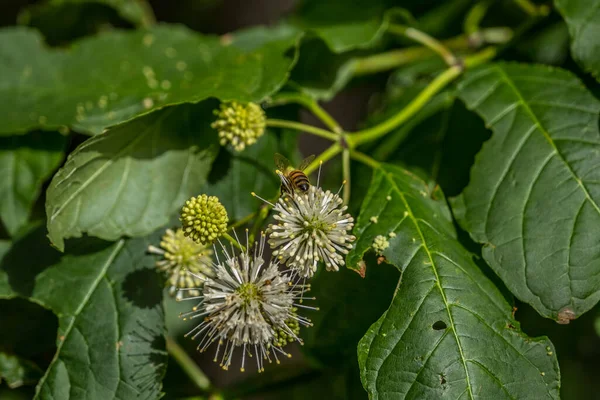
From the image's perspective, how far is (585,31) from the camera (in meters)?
2.05

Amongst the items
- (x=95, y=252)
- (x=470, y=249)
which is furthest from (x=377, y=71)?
(x=95, y=252)

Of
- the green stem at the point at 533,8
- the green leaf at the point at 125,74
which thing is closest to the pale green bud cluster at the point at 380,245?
the green leaf at the point at 125,74

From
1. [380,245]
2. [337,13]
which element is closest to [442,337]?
[380,245]

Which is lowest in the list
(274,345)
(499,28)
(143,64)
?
(274,345)

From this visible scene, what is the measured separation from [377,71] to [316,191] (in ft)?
4.66

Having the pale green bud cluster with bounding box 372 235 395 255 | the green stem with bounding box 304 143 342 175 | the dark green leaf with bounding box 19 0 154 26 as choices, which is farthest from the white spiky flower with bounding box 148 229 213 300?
the dark green leaf with bounding box 19 0 154 26

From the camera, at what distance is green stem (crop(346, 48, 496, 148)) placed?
2176 mm

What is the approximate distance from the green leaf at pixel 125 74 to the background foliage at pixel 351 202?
0.04 ft

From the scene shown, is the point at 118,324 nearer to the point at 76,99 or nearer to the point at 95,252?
the point at 95,252

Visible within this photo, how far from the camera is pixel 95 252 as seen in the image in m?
2.04

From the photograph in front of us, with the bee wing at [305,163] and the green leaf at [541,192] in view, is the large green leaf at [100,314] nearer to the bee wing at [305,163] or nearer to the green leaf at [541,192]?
the bee wing at [305,163]

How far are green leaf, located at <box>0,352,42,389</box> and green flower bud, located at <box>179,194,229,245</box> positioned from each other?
1.03 metres

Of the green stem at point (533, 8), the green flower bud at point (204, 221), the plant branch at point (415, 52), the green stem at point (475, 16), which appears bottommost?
the green flower bud at point (204, 221)

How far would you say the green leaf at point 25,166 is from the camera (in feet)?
7.93
